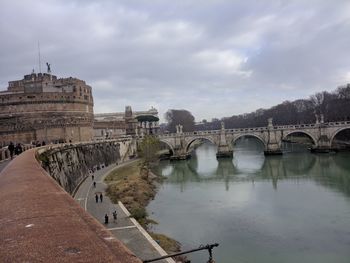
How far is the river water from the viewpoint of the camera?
13.1 metres

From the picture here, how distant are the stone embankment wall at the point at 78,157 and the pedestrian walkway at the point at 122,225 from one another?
3.17 ft

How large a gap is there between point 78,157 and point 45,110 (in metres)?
17.8

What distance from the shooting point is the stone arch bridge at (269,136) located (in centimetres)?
4541

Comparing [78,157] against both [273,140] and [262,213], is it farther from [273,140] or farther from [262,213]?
[273,140]

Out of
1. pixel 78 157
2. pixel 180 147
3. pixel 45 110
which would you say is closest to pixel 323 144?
pixel 180 147

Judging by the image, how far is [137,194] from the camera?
74.5 ft

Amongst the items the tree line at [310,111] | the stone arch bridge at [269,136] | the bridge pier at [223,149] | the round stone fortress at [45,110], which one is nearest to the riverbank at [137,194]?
the round stone fortress at [45,110]

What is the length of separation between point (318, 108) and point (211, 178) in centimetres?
3758

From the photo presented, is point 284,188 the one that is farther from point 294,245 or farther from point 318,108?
point 318,108

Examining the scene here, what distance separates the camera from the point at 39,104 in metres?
44.4

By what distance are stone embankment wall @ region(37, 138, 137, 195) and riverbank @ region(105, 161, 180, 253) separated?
1.97 metres

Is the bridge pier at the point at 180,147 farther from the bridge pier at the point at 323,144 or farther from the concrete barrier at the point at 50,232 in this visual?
the concrete barrier at the point at 50,232

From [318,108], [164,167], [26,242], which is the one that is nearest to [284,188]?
[164,167]

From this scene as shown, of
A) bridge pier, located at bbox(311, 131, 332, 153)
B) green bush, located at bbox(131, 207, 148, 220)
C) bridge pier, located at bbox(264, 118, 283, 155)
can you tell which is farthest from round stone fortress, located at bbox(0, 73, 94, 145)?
bridge pier, located at bbox(311, 131, 332, 153)
